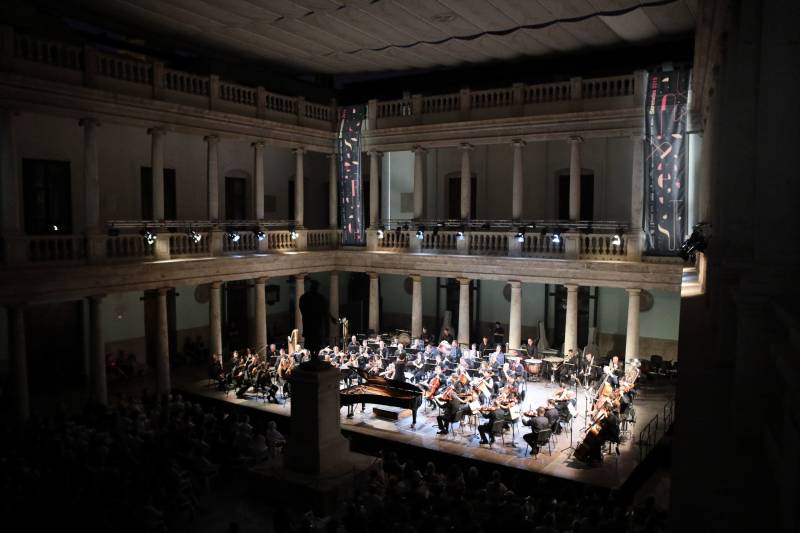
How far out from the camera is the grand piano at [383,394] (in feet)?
60.0

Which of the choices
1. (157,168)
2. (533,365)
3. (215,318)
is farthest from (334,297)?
(533,365)

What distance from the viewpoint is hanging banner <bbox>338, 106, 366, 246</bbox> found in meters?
27.5

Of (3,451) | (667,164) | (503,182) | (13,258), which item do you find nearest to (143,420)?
(3,451)

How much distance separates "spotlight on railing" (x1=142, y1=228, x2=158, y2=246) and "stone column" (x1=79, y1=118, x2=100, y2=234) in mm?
1572

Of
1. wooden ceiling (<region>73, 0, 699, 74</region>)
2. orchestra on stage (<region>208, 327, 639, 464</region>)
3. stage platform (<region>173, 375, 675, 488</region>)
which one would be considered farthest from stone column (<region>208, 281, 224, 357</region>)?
wooden ceiling (<region>73, 0, 699, 74</region>)

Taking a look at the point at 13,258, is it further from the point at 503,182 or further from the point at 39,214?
the point at 503,182

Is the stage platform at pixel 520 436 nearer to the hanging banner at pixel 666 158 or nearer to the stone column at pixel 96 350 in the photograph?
the stone column at pixel 96 350

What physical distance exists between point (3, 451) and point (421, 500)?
9763mm

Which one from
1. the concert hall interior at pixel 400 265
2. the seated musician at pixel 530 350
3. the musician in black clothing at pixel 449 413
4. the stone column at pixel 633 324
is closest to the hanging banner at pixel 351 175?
the concert hall interior at pixel 400 265

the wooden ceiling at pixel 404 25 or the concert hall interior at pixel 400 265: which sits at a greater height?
the wooden ceiling at pixel 404 25

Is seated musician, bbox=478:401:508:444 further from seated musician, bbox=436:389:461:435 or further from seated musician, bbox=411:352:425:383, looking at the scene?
seated musician, bbox=411:352:425:383

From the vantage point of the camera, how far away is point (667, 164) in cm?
2097

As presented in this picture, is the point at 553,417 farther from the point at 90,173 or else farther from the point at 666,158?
the point at 90,173

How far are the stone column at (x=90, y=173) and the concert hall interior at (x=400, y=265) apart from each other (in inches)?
2.5
